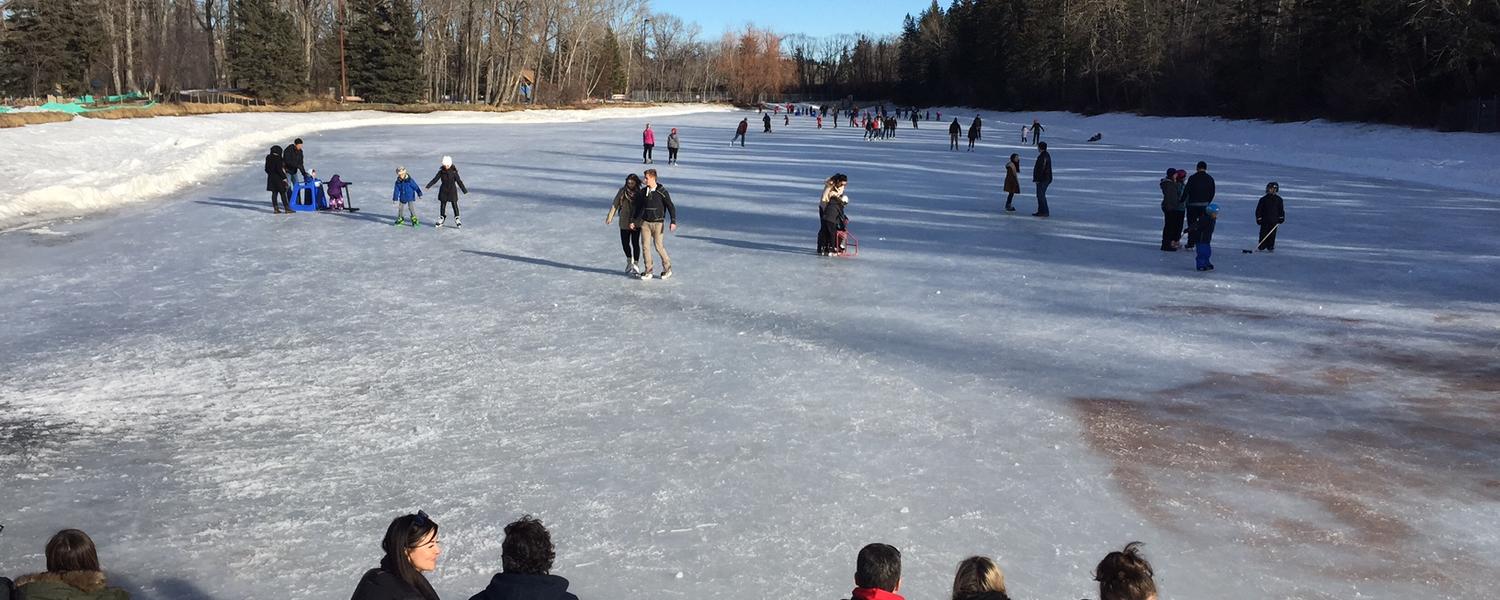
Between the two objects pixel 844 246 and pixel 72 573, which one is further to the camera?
pixel 844 246

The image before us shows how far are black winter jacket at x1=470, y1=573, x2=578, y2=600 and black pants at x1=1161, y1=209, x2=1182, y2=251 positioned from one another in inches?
506

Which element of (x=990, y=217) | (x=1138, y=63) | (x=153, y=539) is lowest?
(x=153, y=539)

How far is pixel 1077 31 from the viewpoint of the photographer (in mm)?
75312

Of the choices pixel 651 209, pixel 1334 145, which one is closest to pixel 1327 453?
pixel 651 209

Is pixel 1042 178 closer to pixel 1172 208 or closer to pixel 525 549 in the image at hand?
pixel 1172 208

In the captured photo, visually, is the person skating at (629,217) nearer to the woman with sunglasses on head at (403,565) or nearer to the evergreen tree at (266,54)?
the woman with sunglasses on head at (403,565)

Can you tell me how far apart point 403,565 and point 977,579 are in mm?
1615

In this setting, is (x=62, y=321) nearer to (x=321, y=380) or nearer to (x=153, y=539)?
(x=321, y=380)

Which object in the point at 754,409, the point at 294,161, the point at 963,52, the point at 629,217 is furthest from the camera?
the point at 963,52

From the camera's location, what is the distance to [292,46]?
210 feet

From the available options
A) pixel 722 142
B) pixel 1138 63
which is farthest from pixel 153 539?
pixel 1138 63

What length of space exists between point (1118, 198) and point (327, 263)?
15753 millimetres

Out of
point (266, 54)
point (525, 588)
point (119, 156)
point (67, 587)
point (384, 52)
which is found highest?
point (384, 52)

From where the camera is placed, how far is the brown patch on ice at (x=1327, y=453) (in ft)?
15.5
